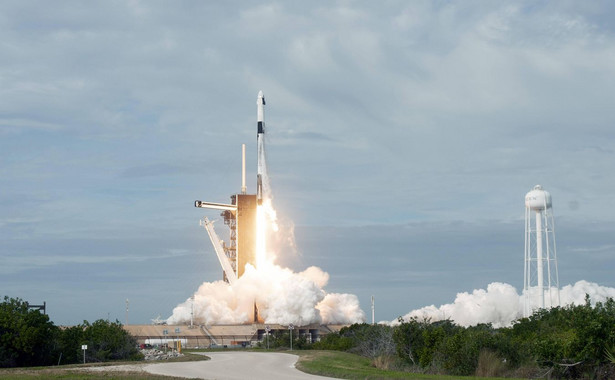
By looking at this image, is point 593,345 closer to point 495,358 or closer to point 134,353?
point 495,358

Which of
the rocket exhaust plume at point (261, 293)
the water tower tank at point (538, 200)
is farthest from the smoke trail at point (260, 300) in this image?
the water tower tank at point (538, 200)

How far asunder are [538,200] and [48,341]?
4407cm

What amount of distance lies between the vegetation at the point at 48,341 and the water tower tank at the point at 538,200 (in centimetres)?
Result: 3764

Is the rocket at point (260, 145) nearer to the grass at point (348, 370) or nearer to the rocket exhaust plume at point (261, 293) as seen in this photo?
the rocket exhaust plume at point (261, 293)

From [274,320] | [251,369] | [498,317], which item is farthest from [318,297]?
[251,369]

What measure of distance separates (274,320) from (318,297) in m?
6.00

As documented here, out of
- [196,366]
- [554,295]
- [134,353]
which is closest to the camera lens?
[196,366]

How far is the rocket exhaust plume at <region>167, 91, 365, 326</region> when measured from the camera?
89500mm

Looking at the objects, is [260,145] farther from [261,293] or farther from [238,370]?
[238,370]

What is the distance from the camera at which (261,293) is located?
3607 inches

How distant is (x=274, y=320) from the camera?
90.6m

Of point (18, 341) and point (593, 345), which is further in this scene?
point (18, 341)

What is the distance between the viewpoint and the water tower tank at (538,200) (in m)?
70.8

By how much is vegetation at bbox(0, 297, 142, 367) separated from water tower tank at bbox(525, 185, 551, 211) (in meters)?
37.6
